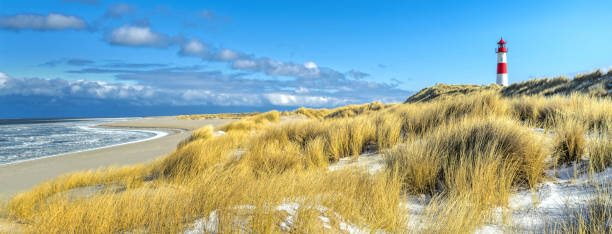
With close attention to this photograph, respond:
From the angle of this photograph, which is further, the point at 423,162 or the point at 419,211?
the point at 423,162

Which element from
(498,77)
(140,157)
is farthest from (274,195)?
(498,77)

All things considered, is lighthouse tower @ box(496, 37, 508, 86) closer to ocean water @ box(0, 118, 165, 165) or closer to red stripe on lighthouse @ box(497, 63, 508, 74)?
red stripe on lighthouse @ box(497, 63, 508, 74)

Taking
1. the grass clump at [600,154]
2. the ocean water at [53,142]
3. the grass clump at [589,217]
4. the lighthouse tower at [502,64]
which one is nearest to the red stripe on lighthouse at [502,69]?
the lighthouse tower at [502,64]

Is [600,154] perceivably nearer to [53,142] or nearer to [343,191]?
[343,191]

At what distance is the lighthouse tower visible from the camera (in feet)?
111

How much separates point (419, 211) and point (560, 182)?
1469mm

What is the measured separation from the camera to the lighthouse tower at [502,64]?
3391 cm

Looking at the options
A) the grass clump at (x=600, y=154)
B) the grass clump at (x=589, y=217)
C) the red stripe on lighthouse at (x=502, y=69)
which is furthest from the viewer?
the red stripe on lighthouse at (x=502, y=69)

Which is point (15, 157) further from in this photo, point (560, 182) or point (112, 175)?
point (560, 182)

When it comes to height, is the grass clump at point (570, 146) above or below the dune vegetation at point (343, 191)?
above

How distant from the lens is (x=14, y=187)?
6203 millimetres

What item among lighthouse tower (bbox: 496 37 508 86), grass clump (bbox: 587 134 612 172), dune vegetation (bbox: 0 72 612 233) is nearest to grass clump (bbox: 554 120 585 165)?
dune vegetation (bbox: 0 72 612 233)

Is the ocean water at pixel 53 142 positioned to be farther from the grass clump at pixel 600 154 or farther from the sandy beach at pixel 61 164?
the grass clump at pixel 600 154

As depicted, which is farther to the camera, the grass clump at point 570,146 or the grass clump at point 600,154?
the grass clump at point 570,146
